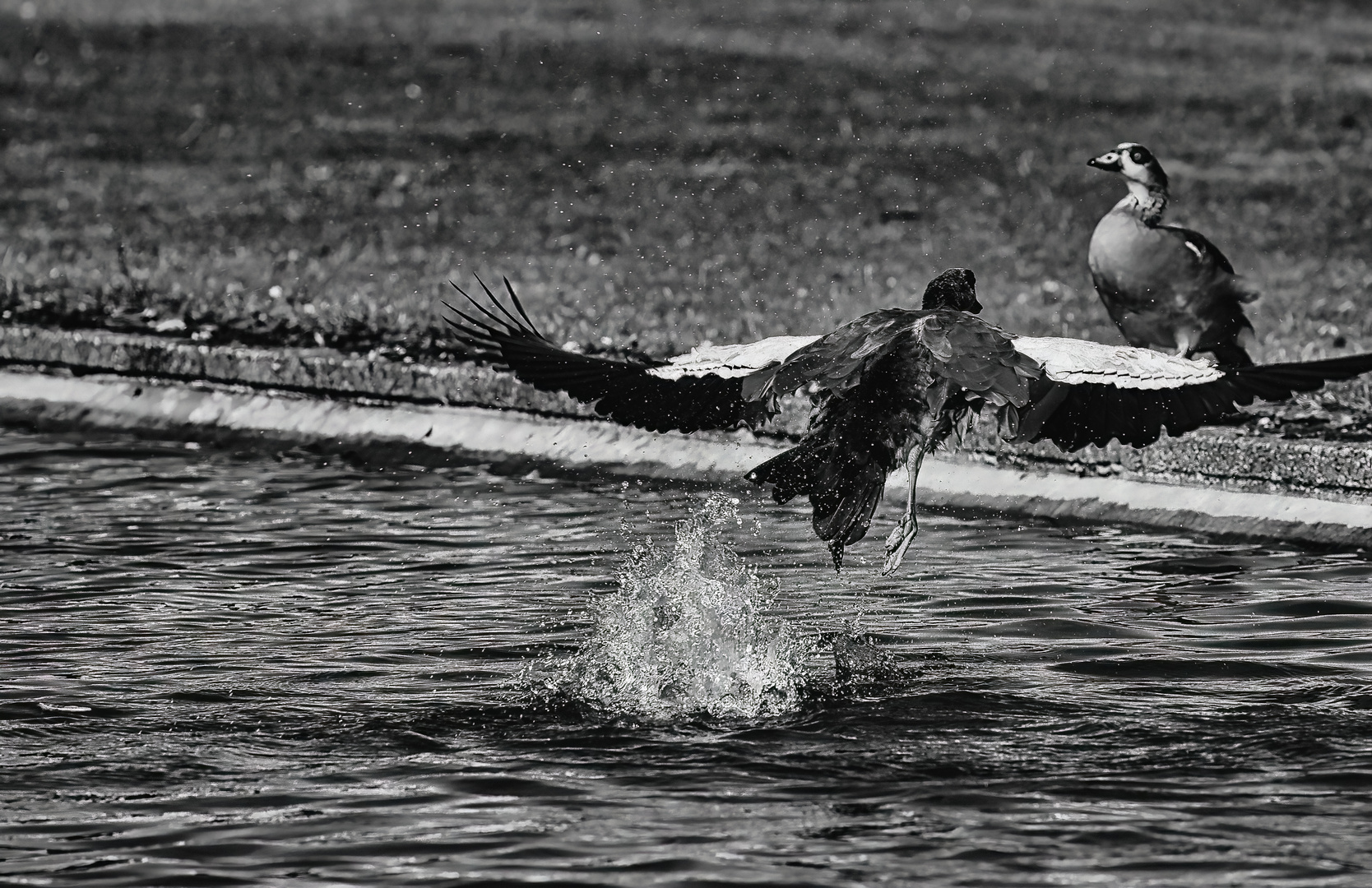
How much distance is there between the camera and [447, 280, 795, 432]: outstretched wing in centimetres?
642

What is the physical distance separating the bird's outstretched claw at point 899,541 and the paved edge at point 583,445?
4.76ft

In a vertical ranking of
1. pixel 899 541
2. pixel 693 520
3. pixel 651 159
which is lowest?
pixel 693 520

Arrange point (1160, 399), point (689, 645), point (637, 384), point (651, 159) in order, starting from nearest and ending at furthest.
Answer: point (1160, 399)
point (689, 645)
point (637, 384)
point (651, 159)

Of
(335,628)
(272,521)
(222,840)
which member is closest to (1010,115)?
(272,521)

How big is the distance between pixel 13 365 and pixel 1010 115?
329 inches

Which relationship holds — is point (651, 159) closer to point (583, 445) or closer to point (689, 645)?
point (583, 445)

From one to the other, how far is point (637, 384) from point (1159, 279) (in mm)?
2735

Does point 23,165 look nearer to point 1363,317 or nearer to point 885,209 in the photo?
point 885,209

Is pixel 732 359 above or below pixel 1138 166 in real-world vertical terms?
below

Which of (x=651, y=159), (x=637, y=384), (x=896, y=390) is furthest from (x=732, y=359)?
(x=651, y=159)

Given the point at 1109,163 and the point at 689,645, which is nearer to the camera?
the point at 689,645

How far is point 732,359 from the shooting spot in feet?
20.8

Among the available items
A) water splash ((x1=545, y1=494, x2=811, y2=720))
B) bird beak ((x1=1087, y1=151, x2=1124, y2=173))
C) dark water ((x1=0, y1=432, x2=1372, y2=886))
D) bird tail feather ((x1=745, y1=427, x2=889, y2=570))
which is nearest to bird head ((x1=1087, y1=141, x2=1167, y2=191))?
bird beak ((x1=1087, y1=151, x2=1124, y2=173))

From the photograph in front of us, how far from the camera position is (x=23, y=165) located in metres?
15.5
